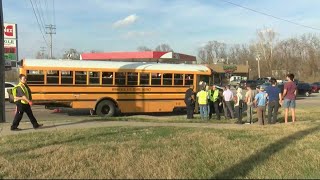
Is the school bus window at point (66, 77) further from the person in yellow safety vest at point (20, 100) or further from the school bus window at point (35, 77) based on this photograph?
the person in yellow safety vest at point (20, 100)

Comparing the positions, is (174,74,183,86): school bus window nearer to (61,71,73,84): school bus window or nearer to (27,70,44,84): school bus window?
(61,71,73,84): school bus window

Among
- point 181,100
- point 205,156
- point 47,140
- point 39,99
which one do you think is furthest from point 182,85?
point 205,156

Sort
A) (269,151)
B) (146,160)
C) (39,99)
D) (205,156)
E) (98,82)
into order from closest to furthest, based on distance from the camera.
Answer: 1. (146,160)
2. (205,156)
3. (269,151)
4. (39,99)
5. (98,82)

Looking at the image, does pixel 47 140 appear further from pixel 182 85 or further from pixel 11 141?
pixel 182 85

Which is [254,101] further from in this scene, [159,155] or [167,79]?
[159,155]

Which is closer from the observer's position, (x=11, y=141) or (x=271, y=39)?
(x=11, y=141)

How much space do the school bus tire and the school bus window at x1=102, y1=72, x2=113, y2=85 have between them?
879mm

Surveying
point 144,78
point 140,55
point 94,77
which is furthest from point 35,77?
point 140,55

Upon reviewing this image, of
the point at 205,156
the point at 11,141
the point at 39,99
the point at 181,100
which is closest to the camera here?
the point at 205,156

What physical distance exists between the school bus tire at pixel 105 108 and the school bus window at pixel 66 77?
69.5 inches

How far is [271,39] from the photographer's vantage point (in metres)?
117

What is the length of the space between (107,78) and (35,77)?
10.6 ft

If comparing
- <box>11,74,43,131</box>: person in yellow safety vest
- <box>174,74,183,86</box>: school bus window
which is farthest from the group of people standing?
<box>11,74,43,131</box>: person in yellow safety vest

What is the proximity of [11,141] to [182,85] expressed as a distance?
41.5ft
